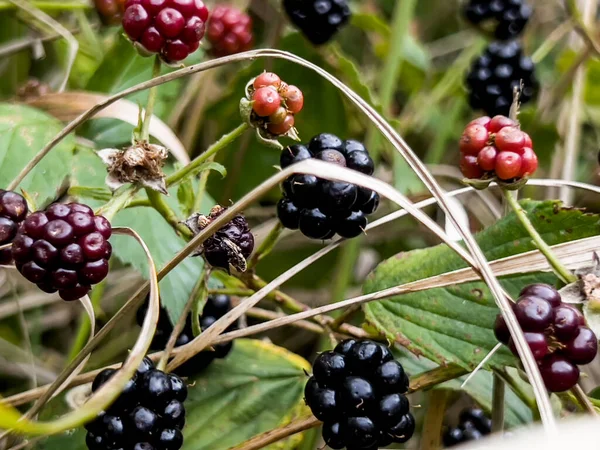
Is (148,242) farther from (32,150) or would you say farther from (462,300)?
(462,300)

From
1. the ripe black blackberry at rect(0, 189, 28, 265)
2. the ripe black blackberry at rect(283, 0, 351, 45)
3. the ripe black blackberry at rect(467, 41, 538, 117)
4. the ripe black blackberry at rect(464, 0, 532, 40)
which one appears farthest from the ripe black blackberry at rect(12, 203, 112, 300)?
the ripe black blackberry at rect(464, 0, 532, 40)

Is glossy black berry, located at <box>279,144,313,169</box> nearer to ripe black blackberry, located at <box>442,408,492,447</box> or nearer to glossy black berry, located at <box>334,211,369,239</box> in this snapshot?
glossy black berry, located at <box>334,211,369,239</box>

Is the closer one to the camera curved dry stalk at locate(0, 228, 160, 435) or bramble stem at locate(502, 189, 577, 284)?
curved dry stalk at locate(0, 228, 160, 435)

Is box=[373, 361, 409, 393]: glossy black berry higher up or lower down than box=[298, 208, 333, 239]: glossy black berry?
lower down

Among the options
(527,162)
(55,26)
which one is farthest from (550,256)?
(55,26)

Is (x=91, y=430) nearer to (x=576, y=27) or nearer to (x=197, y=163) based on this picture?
(x=197, y=163)

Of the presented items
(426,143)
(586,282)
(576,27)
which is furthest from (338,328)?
(426,143)

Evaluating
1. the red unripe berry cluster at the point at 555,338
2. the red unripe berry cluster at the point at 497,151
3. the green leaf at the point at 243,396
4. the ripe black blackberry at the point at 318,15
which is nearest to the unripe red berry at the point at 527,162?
the red unripe berry cluster at the point at 497,151
